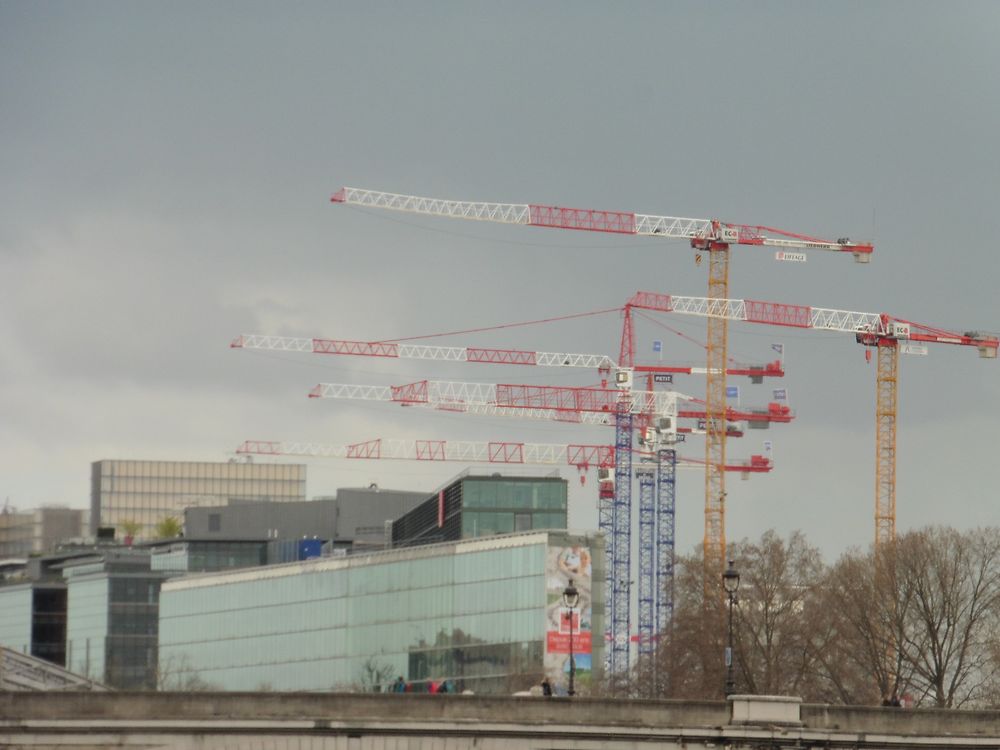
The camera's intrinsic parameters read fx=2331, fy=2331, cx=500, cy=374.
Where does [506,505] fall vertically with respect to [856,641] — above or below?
above

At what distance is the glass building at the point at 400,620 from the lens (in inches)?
5807

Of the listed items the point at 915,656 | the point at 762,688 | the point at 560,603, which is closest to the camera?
the point at 762,688

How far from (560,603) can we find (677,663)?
17.8 m

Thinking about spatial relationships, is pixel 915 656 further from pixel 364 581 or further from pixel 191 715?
pixel 191 715

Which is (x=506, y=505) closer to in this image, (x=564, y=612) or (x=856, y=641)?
(x=564, y=612)

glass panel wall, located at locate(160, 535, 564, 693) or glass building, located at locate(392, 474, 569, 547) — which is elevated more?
glass building, located at locate(392, 474, 569, 547)

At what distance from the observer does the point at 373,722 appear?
68812mm

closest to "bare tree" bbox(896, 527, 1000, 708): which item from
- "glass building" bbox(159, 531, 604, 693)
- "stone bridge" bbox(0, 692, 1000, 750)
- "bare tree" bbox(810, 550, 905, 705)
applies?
"bare tree" bbox(810, 550, 905, 705)

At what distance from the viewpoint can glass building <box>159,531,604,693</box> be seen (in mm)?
147500

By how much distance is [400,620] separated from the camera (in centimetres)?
16025

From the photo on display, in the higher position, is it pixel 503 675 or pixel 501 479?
pixel 501 479

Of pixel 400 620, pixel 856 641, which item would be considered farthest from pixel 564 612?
pixel 856 641

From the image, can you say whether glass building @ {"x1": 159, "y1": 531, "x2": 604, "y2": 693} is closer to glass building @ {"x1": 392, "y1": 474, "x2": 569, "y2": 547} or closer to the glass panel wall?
the glass panel wall

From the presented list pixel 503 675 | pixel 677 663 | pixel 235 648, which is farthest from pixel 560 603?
pixel 235 648
